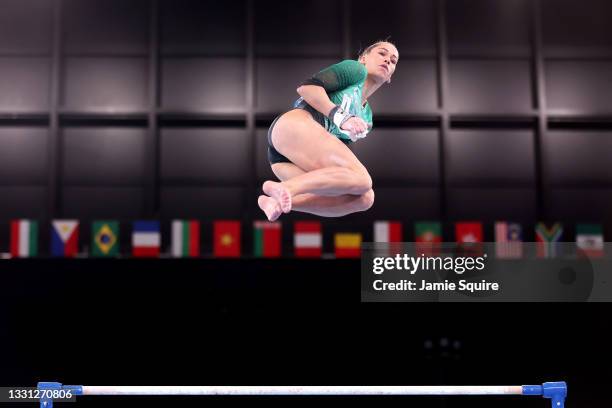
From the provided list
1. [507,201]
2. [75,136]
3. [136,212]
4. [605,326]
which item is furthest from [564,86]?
[75,136]

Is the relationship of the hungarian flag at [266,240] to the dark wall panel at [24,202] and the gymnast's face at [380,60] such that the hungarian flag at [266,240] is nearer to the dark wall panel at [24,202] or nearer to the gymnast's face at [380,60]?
the dark wall panel at [24,202]

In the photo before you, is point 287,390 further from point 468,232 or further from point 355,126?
point 468,232

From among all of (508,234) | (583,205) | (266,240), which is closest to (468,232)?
(508,234)

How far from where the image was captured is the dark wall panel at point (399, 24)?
8148 millimetres

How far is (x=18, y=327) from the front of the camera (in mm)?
6973

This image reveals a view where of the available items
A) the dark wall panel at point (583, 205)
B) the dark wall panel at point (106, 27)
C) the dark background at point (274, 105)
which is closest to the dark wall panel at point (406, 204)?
the dark background at point (274, 105)

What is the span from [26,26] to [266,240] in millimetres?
3706

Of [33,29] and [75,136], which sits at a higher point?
[33,29]

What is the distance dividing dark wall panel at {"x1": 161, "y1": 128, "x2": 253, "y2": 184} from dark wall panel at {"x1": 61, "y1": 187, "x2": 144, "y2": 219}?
0.42m

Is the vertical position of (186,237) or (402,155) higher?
(402,155)

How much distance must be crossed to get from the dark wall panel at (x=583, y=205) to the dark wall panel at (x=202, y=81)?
3854 mm

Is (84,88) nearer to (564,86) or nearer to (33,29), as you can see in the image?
(33,29)

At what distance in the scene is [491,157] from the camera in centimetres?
836

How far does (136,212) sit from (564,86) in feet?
17.0
